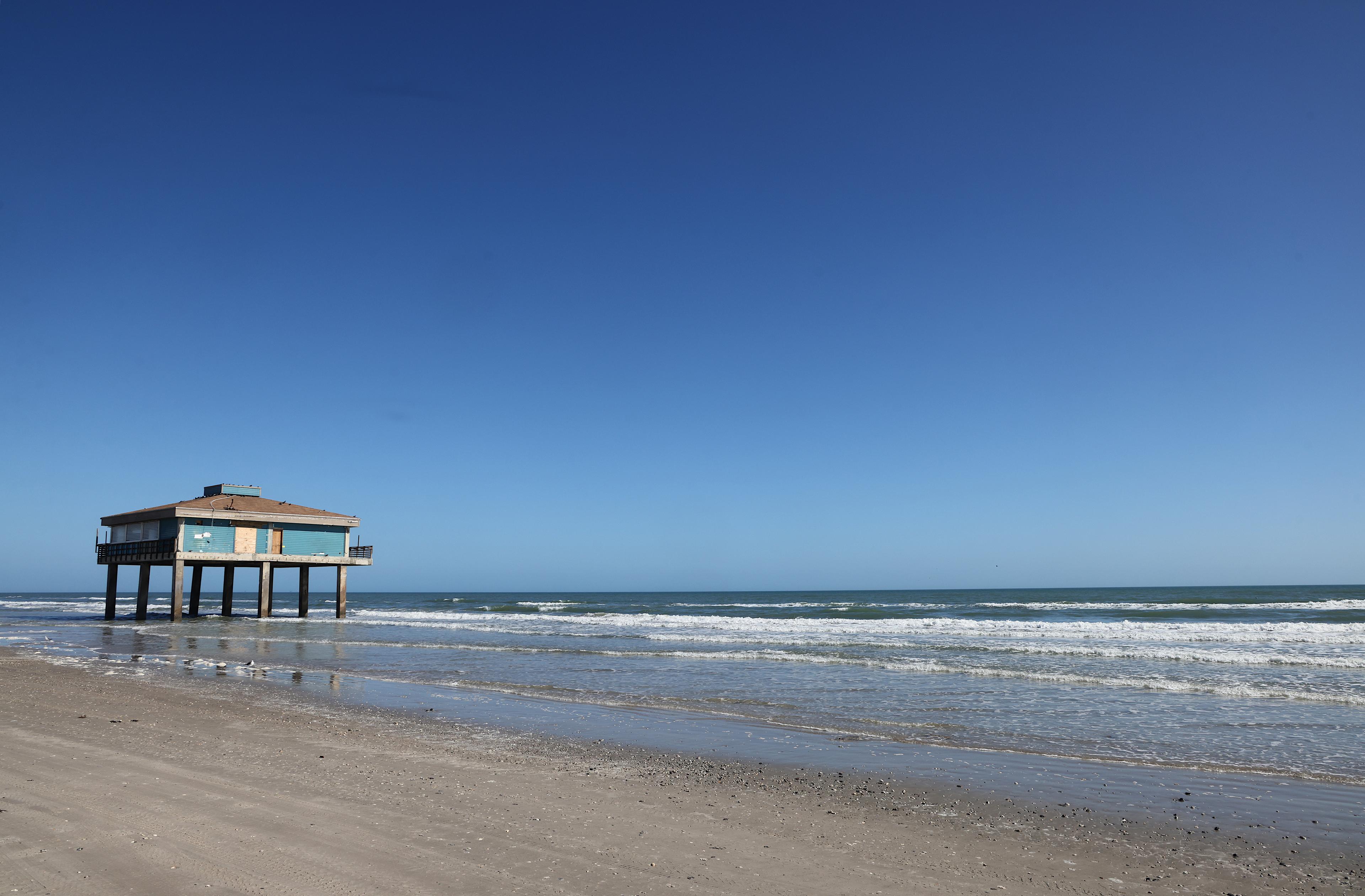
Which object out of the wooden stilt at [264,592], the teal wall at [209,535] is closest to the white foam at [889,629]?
the wooden stilt at [264,592]

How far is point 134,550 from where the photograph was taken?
37.7 meters

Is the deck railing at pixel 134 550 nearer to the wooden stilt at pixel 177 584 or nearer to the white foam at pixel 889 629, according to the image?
the wooden stilt at pixel 177 584

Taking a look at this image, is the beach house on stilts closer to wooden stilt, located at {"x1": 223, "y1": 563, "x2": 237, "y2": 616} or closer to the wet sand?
wooden stilt, located at {"x1": 223, "y1": 563, "x2": 237, "y2": 616}

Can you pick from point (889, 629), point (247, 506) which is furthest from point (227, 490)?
point (889, 629)

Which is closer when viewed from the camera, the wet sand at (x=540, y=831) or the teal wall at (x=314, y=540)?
the wet sand at (x=540, y=831)

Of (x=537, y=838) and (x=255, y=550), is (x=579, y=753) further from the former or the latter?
(x=255, y=550)

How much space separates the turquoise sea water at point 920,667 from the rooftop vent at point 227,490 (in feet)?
19.3

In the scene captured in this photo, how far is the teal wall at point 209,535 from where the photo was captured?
3534cm

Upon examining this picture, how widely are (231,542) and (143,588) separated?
656cm

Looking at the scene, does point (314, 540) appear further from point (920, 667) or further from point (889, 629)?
point (920, 667)

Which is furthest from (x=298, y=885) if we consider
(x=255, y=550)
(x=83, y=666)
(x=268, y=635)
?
(x=255, y=550)

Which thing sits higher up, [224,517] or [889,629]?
[224,517]

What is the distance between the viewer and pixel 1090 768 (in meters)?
8.71

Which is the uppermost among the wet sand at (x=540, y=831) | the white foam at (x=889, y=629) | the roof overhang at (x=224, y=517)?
the roof overhang at (x=224, y=517)
